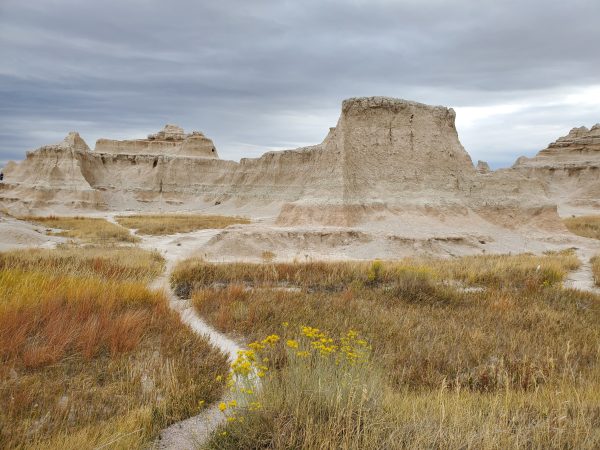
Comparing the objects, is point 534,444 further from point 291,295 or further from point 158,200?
point 158,200

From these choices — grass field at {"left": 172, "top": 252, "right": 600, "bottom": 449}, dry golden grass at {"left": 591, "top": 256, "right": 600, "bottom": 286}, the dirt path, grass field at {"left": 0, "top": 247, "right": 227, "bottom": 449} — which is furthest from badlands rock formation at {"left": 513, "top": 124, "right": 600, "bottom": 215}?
grass field at {"left": 0, "top": 247, "right": 227, "bottom": 449}

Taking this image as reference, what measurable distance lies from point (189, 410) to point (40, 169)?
68.7 m

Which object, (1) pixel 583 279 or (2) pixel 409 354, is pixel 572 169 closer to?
(1) pixel 583 279

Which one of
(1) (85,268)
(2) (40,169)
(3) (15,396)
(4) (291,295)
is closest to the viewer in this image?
(3) (15,396)

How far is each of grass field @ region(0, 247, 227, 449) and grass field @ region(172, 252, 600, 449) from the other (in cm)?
76

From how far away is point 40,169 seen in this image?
201 feet

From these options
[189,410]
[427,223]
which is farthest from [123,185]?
[189,410]

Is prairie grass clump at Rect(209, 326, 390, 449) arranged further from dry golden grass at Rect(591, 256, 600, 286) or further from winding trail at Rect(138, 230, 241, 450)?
dry golden grass at Rect(591, 256, 600, 286)

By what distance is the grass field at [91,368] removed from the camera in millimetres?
3600

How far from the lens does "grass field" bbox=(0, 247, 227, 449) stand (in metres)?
3.60

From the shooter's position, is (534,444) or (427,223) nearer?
(534,444)

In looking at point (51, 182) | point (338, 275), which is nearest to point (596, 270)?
point (338, 275)

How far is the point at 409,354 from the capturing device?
228 inches

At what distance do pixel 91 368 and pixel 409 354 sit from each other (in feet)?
13.3
